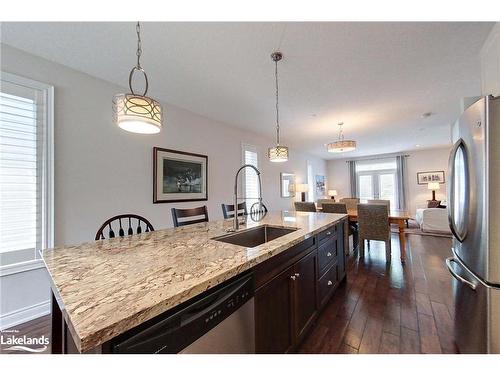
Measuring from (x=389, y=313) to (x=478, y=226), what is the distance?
1.27 m

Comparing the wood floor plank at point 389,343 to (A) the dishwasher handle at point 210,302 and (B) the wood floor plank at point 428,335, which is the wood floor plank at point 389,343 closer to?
(B) the wood floor plank at point 428,335

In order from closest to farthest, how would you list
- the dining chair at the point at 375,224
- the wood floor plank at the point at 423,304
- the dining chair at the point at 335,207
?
the wood floor plank at the point at 423,304
the dining chair at the point at 375,224
the dining chair at the point at 335,207

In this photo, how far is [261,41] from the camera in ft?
5.84

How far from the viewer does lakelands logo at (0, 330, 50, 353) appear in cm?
155

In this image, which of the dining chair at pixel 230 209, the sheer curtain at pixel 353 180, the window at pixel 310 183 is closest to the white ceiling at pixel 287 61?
the dining chair at pixel 230 209

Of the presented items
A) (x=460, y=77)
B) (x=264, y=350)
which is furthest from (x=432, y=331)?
(x=460, y=77)

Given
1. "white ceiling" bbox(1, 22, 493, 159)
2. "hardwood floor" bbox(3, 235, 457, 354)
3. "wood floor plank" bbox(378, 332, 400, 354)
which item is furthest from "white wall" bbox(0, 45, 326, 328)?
"wood floor plank" bbox(378, 332, 400, 354)

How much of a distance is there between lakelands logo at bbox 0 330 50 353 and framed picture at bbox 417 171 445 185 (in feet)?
32.0

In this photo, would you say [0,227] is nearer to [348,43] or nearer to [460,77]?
[348,43]

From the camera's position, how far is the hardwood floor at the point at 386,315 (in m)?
1.49

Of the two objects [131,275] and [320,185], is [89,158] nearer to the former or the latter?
[131,275]

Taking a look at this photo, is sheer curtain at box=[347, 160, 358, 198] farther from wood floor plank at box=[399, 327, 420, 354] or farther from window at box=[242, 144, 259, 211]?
wood floor plank at box=[399, 327, 420, 354]

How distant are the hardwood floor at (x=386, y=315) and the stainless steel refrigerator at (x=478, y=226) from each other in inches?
12.4
